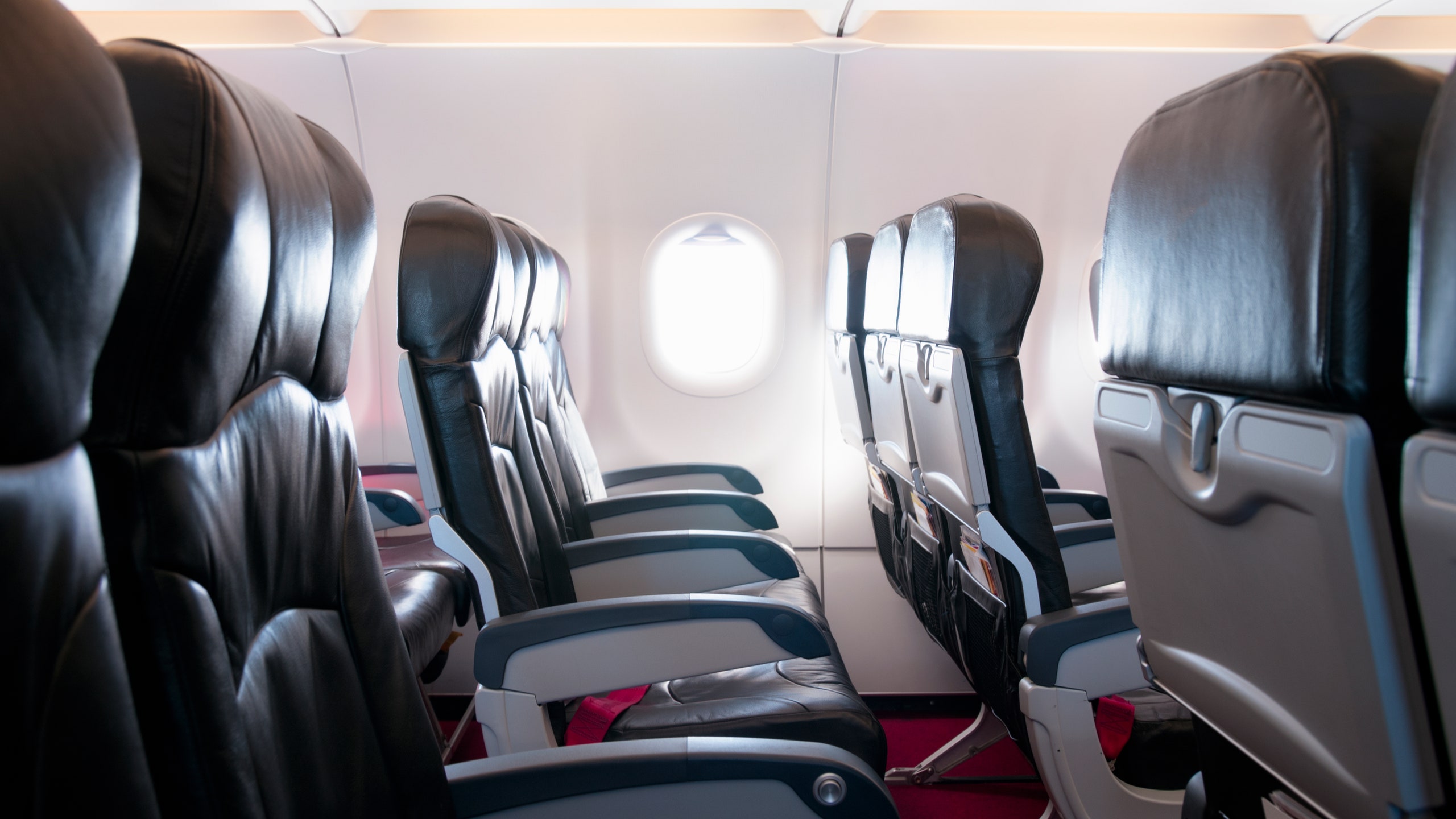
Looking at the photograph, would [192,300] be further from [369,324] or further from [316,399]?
[369,324]

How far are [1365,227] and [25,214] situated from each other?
2.67 ft

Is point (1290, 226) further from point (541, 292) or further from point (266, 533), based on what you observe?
point (541, 292)

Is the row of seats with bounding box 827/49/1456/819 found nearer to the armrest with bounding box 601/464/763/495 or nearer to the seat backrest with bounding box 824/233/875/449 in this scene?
the seat backrest with bounding box 824/233/875/449

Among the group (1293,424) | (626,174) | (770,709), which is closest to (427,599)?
(770,709)

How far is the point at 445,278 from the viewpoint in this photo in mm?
1405

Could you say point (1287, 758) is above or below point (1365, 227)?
below

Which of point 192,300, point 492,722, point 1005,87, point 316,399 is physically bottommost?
point 492,722

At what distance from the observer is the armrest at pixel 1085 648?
4.99 ft

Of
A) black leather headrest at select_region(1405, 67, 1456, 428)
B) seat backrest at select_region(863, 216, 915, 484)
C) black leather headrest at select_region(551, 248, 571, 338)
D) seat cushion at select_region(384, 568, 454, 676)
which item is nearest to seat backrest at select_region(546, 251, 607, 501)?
black leather headrest at select_region(551, 248, 571, 338)

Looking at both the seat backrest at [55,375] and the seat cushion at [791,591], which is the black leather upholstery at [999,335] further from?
the seat backrest at [55,375]

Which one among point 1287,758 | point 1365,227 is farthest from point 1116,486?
point 1365,227

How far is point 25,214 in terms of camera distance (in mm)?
360

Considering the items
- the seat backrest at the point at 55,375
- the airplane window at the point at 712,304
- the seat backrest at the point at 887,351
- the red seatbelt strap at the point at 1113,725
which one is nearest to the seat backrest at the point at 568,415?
the airplane window at the point at 712,304

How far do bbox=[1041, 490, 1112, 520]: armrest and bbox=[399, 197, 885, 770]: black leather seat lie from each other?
4.22 feet
